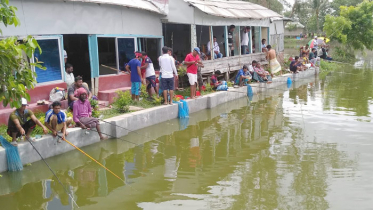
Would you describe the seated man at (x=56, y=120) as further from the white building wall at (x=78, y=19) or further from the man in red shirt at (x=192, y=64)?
the man in red shirt at (x=192, y=64)

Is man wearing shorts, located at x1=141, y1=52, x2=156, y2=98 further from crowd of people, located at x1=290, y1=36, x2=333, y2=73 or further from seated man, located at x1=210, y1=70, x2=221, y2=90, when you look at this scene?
crowd of people, located at x1=290, y1=36, x2=333, y2=73

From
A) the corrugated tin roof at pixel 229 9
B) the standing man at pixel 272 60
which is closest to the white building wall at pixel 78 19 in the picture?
the corrugated tin roof at pixel 229 9

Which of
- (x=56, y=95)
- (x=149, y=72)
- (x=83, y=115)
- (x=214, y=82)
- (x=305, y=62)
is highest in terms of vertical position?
(x=149, y=72)

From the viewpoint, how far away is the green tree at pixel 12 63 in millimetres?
4414

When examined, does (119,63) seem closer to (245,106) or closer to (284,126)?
(245,106)

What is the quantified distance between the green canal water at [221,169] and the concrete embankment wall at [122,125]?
19 centimetres

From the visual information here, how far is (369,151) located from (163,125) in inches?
201

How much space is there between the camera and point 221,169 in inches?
292

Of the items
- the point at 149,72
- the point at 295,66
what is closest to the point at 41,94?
the point at 149,72

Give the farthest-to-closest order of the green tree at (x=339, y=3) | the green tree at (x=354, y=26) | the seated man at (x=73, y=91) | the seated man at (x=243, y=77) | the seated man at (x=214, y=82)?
1. the green tree at (x=339, y=3)
2. the green tree at (x=354, y=26)
3. the seated man at (x=243, y=77)
4. the seated man at (x=214, y=82)
5. the seated man at (x=73, y=91)

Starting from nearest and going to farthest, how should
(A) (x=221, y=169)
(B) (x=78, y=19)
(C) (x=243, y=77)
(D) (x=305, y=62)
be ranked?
(A) (x=221, y=169) → (B) (x=78, y=19) → (C) (x=243, y=77) → (D) (x=305, y=62)

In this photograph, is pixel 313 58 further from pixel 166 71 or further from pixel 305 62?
pixel 166 71

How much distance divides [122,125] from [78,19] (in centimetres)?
368

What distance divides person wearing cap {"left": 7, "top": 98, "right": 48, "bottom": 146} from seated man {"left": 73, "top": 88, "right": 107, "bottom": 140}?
0.99 m
